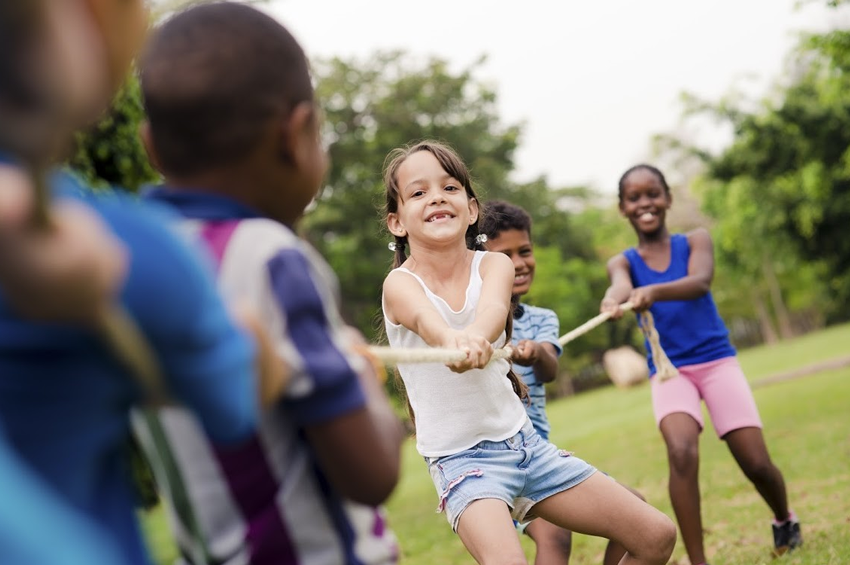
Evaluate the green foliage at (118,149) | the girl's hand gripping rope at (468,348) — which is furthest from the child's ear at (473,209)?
the green foliage at (118,149)

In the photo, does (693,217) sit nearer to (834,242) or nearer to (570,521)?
(834,242)

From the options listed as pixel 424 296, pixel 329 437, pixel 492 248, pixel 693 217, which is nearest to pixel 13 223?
pixel 329 437

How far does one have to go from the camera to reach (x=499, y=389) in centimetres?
365

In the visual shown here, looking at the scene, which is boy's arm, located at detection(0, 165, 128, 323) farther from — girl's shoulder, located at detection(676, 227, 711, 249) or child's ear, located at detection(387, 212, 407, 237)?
girl's shoulder, located at detection(676, 227, 711, 249)

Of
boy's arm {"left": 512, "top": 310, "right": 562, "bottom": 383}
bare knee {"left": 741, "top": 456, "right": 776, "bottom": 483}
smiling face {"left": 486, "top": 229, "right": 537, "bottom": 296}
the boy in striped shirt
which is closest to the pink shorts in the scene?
bare knee {"left": 741, "top": 456, "right": 776, "bottom": 483}

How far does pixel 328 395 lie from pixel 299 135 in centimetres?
48

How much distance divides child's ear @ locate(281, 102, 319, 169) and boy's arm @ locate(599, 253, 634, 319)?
3.72 m

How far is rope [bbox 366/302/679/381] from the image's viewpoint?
231 cm

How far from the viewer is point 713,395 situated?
17.8 ft

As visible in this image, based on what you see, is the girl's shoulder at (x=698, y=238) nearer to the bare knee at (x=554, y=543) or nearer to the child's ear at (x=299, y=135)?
the bare knee at (x=554, y=543)

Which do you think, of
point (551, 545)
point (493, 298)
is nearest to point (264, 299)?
point (493, 298)

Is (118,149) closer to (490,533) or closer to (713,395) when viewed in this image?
(713,395)

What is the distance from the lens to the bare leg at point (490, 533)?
10.4ft

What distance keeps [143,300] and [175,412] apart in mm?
545
